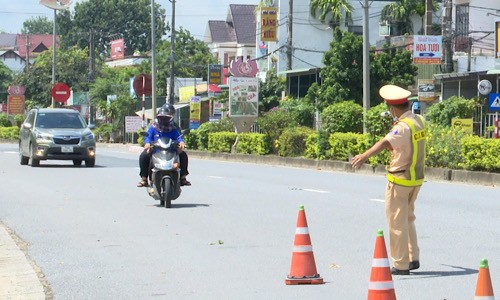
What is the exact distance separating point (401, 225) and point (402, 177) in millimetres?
435

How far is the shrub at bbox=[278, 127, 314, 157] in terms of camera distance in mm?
35969

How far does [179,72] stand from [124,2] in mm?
31109

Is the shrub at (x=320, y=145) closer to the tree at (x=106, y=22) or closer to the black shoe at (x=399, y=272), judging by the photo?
the black shoe at (x=399, y=272)

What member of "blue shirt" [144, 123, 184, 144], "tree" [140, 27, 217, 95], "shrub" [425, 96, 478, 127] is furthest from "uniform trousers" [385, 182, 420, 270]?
"tree" [140, 27, 217, 95]

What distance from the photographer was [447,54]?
45.9m

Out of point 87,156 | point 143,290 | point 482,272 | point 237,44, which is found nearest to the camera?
point 482,272

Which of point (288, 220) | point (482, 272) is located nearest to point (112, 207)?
point (288, 220)

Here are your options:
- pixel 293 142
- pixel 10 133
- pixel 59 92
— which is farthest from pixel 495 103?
pixel 10 133

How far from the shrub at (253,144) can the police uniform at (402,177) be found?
1107 inches

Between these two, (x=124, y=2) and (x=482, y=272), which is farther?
(x=124, y=2)

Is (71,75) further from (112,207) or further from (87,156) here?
(112,207)

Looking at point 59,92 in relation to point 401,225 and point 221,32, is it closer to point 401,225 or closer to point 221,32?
point 401,225

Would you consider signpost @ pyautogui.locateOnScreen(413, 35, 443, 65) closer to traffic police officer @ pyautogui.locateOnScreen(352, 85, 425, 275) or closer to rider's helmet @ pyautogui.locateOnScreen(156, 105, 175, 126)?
rider's helmet @ pyautogui.locateOnScreen(156, 105, 175, 126)

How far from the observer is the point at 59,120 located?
32.4m
